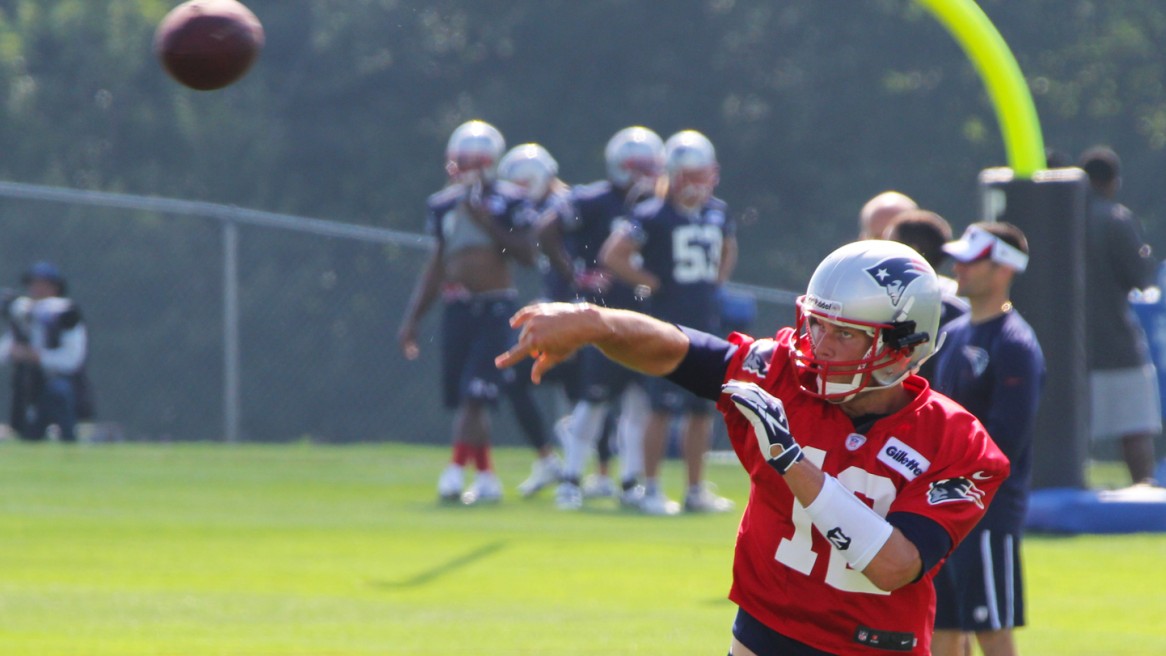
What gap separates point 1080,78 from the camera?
32406 millimetres

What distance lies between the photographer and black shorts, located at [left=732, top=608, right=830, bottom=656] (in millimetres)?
4508

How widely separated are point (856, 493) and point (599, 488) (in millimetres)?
9649

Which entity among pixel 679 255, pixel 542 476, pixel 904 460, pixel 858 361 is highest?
pixel 858 361

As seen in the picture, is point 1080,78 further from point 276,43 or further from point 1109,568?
point 1109,568

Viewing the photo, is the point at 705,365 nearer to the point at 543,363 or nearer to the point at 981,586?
the point at 543,363

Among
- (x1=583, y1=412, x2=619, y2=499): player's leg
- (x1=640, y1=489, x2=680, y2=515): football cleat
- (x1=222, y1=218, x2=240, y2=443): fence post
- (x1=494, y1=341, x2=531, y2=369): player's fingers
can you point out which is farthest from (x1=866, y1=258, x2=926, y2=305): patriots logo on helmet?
(x1=222, y1=218, x2=240, y2=443): fence post

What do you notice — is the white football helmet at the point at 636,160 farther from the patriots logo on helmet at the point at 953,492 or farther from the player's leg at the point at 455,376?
the patriots logo on helmet at the point at 953,492

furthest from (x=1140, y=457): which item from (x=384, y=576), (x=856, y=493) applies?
(x=856, y=493)

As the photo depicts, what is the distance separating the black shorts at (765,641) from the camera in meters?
4.51

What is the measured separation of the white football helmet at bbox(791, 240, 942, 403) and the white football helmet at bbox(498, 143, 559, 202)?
1035cm

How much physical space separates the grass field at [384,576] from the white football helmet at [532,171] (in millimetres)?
2486

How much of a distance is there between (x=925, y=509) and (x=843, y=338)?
44cm

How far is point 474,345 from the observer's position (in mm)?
12906

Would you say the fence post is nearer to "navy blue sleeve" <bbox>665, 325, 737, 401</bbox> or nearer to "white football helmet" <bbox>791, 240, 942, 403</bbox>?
"navy blue sleeve" <bbox>665, 325, 737, 401</bbox>
